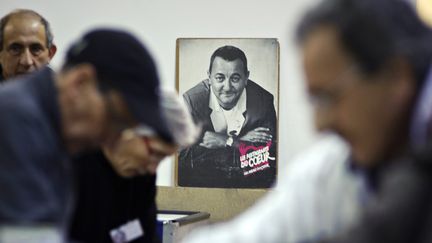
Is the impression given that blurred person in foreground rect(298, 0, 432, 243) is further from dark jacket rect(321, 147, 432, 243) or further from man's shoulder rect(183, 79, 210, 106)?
man's shoulder rect(183, 79, 210, 106)

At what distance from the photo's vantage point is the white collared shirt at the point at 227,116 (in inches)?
189

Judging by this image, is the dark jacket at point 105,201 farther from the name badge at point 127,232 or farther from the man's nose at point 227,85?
the man's nose at point 227,85

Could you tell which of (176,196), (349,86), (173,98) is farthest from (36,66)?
(349,86)

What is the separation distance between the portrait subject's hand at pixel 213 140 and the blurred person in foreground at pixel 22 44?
1702mm

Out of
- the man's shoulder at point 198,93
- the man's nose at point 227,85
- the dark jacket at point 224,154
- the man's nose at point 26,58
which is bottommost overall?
the dark jacket at point 224,154

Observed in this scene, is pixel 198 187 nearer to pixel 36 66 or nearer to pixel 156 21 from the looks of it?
pixel 156 21

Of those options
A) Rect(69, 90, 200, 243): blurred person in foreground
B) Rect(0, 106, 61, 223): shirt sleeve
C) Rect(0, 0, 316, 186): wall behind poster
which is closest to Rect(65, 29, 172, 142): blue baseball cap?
Rect(0, 106, 61, 223): shirt sleeve

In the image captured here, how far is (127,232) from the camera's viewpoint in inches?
88.5

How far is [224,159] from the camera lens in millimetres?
4824

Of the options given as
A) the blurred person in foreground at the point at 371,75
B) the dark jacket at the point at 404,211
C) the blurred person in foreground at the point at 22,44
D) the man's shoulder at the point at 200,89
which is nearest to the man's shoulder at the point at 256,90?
the man's shoulder at the point at 200,89

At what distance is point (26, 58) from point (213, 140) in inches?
71.8

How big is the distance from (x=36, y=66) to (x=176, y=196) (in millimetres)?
1819

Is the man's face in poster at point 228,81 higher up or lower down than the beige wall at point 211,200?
higher up

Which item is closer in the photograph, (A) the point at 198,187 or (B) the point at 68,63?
(B) the point at 68,63
